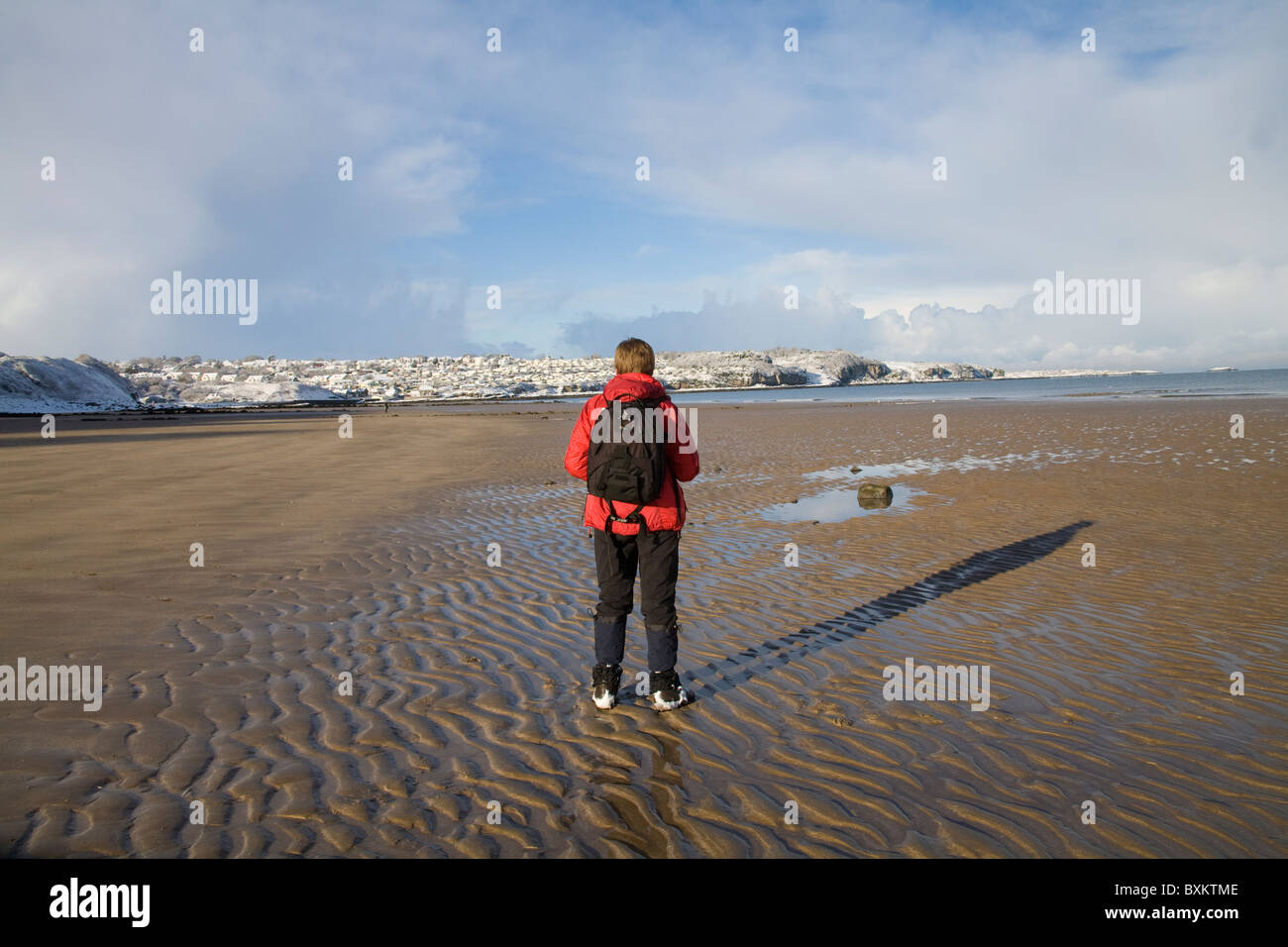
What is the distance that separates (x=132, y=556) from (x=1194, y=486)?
18355mm

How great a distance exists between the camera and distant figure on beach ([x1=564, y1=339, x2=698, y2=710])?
4773mm

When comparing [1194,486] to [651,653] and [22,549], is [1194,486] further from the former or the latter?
[22,549]

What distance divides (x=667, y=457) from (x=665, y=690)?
5.44 feet

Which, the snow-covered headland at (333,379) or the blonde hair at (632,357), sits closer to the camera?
the blonde hair at (632,357)

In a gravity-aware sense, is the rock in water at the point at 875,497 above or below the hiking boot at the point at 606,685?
above

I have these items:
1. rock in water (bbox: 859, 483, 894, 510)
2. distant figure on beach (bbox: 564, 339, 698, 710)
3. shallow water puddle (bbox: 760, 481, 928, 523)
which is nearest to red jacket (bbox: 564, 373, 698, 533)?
distant figure on beach (bbox: 564, 339, 698, 710)

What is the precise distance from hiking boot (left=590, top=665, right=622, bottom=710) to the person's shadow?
25.1 inches

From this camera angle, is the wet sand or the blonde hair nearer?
the wet sand

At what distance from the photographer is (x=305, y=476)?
59.7 feet

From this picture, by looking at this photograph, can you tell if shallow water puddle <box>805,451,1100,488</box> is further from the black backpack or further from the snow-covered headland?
the snow-covered headland

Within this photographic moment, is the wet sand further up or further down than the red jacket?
further down

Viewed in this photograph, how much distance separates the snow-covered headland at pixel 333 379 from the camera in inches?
2751

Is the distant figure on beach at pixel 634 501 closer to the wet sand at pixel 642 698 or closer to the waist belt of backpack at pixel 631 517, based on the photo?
the waist belt of backpack at pixel 631 517

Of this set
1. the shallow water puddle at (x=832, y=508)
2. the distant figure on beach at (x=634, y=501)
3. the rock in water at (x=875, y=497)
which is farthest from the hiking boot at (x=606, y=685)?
the rock in water at (x=875, y=497)
